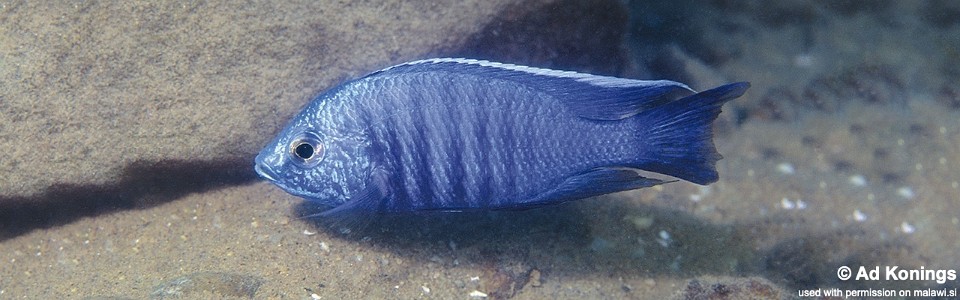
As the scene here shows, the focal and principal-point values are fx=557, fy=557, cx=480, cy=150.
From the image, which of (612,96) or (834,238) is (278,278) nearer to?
(612,96)

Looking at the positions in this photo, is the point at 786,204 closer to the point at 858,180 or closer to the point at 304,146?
the point at 858,180

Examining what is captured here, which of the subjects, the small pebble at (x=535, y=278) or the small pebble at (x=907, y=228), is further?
the small pebble at (x=907, y=228)

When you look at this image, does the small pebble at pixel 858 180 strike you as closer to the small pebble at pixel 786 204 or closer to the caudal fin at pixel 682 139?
the small pebble at pixel 786 204

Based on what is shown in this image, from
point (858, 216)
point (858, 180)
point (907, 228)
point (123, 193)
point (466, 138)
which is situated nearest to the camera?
point (466, 138)

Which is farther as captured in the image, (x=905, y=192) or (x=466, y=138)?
(x=905, y=192)

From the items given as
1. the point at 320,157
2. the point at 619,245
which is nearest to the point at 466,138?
the point at 320,157

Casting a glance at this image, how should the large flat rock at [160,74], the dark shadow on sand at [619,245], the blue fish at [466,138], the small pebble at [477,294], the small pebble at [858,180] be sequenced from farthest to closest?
the small pebble at [858,180] → the dark shadow on sand at [619,245] → the small pebble at [477,294] → the large flat rock at [160,74] → the blue fish at [466,138]

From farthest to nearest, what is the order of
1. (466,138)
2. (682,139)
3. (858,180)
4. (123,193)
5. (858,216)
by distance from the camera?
(858,180) → (858,216) → (123,193) → (466,138) → (682,139)

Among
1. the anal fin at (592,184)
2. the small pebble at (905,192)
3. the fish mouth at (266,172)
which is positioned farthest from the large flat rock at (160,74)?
the small pebble at (905,192)
